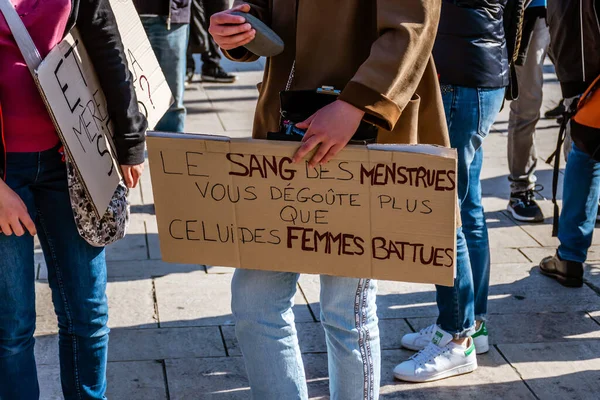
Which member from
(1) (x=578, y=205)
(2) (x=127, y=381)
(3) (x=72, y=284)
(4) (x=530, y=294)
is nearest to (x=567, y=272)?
(4) (x=530, y=294)

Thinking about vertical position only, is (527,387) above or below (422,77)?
below

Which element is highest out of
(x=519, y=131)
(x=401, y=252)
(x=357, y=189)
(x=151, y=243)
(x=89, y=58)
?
(x=89, y=58)

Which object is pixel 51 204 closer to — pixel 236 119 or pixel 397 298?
pixel 397 298

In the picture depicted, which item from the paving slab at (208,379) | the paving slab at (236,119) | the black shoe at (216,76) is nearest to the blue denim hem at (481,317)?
the paving slab at (208,379)

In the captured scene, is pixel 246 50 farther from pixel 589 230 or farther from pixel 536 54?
pixel 536 54

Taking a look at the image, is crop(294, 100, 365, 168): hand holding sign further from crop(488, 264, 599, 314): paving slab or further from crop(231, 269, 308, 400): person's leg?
crop(488, 264, 599, 314): paving slab

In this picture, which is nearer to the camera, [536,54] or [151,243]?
[151,243]

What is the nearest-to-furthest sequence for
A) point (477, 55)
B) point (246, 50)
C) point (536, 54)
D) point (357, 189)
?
point (357, 189), point (246, 50), point (477, 55), point (536, 54)

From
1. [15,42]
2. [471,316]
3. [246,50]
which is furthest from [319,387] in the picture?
[15,42]

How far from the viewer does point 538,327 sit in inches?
156

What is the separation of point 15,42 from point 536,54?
3722mm

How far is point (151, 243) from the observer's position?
4945 millimetres

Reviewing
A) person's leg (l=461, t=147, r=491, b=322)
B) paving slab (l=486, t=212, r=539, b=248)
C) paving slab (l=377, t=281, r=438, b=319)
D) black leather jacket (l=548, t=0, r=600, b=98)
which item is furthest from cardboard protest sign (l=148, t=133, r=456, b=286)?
paving slab (l=486, t=212, r=539, b=248)

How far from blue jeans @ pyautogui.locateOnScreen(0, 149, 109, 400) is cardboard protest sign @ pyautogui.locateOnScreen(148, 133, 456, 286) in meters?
0.35
